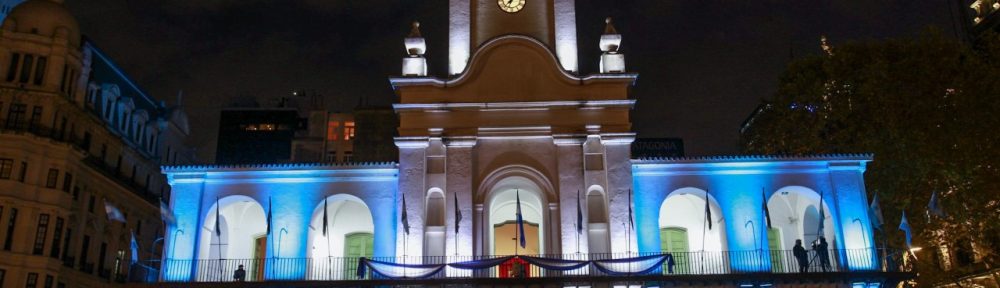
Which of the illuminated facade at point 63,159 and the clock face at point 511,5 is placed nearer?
the clock face at point 511,5

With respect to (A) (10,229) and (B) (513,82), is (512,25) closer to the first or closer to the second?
(B) (513,82)

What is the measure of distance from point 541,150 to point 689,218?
679 cm

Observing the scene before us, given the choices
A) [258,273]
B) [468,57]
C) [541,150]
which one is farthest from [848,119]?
[258,273]

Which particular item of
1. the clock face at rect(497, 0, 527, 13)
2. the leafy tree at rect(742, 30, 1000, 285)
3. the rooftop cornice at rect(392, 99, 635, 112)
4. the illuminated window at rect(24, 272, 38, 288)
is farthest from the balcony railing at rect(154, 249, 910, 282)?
the illuminated window at rect(24, 272, 38, 288)

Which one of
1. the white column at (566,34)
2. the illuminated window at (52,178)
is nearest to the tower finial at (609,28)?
the white column at (566,34)

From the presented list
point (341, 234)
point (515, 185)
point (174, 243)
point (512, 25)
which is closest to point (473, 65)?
point (512, 25)

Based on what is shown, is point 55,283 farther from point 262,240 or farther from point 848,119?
point 848,119

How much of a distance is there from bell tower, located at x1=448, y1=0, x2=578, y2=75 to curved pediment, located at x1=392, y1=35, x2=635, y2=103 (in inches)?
48.0

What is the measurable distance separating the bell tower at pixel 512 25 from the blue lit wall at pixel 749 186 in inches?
205

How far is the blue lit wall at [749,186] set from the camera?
88.4 feet

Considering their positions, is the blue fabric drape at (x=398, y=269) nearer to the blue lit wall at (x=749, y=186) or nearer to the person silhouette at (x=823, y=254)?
the blue lit wall at (x=749, y=186)

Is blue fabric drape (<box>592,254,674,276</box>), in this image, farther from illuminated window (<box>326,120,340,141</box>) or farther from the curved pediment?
illuminated window (<box>326,120,340,141</box>)

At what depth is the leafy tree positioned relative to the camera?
25297mm

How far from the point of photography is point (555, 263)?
989 inches
